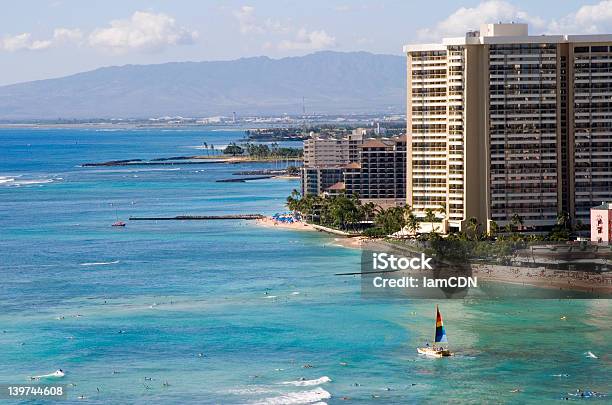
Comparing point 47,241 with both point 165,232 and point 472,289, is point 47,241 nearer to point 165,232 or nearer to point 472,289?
point 165,232

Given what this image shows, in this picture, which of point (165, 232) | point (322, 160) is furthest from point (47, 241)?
point (322, 160)

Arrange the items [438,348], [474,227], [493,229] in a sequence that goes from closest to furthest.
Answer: [438,348], [474,227], [493,229]

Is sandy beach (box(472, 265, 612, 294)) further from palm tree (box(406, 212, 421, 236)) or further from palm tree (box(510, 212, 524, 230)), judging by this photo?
palm tree (box(406, 212, 421, 236))

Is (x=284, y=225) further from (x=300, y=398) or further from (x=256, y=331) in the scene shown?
(x=300, y=398)

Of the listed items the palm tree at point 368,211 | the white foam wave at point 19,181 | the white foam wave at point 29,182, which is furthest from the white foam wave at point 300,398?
the white foam wave at point 29,182

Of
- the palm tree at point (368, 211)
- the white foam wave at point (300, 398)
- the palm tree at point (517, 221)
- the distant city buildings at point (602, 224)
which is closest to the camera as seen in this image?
the white foam wave at point (300, 398)

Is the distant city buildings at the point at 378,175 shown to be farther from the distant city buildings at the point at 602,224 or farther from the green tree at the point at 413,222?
the distant city buildings at the point at 602,224

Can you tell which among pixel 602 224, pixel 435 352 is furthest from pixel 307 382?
pixel 602 224
